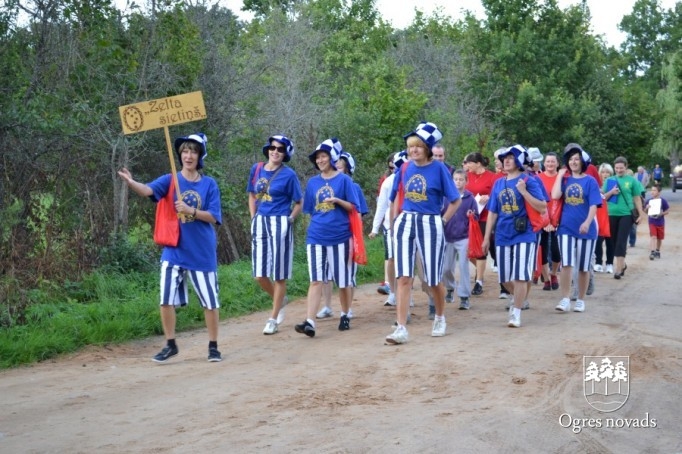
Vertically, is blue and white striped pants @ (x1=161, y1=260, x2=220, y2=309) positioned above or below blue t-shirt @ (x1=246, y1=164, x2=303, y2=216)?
below

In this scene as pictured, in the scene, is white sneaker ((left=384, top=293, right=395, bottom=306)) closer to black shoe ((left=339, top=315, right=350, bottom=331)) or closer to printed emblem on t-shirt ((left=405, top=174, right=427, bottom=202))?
black shoe ((left=339, top=315, right=350, bottom=331))

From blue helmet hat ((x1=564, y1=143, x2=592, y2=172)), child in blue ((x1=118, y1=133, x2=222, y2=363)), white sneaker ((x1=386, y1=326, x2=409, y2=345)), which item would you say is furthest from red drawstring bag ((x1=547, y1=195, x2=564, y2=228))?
child in blue ((x1=118, y1=133, x2=222, y2=363))

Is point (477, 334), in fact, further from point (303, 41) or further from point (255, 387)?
point (303, 41)

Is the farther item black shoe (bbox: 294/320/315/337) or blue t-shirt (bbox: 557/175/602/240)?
blue t-shirt (bbox: 557/175/602/240)

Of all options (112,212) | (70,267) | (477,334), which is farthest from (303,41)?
(477,334)

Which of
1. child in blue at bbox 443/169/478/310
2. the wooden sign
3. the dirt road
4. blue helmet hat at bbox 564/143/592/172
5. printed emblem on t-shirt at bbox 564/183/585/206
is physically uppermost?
the wooden sign

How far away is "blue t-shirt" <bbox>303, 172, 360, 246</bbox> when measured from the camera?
1114cm

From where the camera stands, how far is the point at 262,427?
269 inches

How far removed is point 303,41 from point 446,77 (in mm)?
12487

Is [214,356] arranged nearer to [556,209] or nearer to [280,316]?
[280,316]

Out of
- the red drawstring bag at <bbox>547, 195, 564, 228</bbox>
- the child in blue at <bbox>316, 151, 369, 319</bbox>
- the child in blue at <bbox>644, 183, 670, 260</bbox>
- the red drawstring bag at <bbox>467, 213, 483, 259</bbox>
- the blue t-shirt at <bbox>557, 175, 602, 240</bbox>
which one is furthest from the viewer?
the child in blue at <bbox>644, 183, 670, 260</bbox>

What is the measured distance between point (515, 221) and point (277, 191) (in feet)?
8.99

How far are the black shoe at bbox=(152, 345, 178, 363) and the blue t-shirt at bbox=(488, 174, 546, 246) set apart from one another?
414 cm

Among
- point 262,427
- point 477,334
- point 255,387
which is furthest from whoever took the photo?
point 477,334
